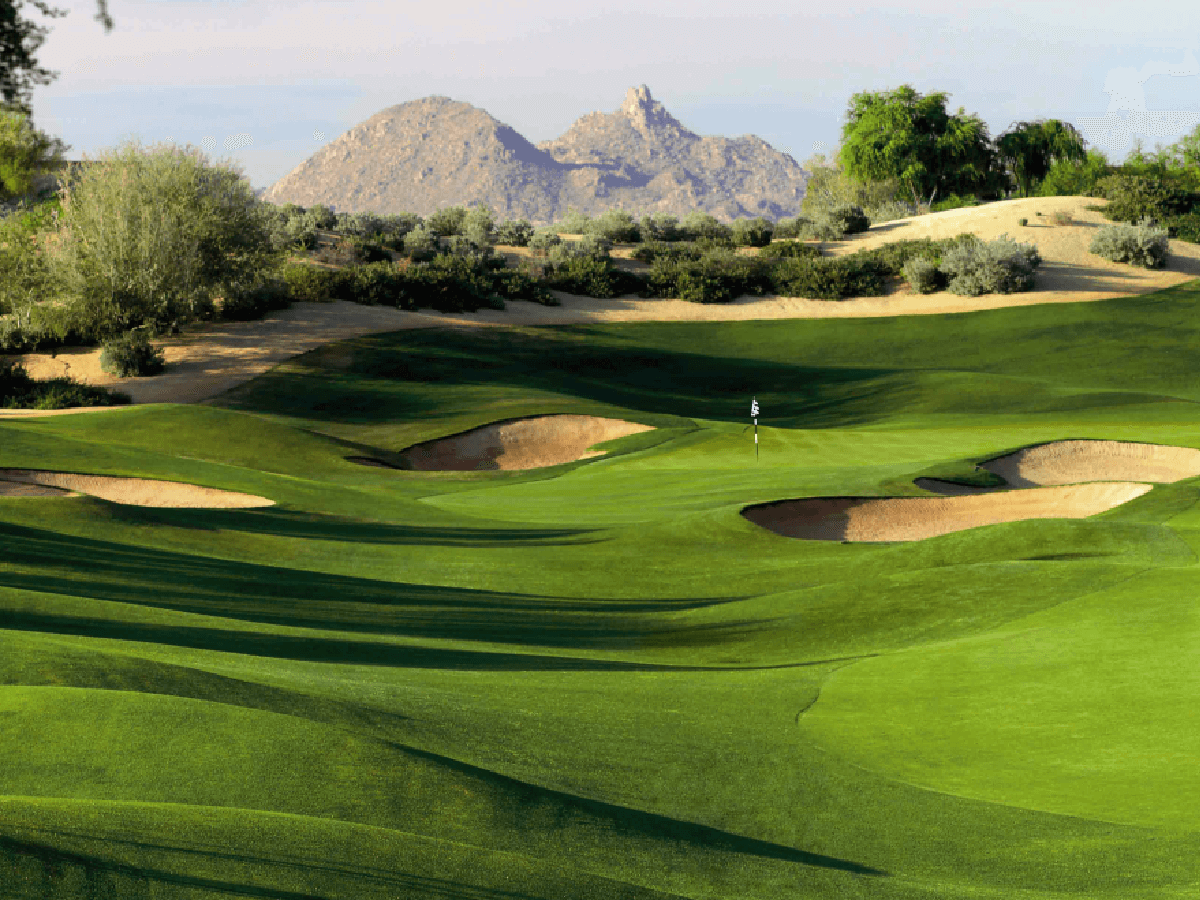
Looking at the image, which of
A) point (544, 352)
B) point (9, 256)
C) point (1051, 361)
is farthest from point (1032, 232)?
point (9, 256)

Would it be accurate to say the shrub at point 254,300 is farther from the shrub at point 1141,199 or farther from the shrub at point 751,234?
the shrub at point 1141,199

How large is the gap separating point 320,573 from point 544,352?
88.6 feet

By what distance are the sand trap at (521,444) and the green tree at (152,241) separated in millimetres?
11993

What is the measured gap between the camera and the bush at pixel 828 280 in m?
50.7

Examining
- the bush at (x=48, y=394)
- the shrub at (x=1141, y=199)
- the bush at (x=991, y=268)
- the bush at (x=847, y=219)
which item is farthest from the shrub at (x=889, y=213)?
the bush at (x=48, y=394)

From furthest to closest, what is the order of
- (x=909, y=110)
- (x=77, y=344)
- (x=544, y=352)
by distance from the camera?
(x=909, y=110), (x=544, y=352), (x=77, y=344)

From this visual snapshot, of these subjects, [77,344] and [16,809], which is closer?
[16,809]

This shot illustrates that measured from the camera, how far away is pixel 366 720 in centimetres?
763

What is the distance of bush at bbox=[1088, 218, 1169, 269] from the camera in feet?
172

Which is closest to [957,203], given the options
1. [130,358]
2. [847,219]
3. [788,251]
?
[847,219]

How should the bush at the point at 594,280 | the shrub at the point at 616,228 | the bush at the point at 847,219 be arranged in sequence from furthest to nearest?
1. the shrub at the point at 616,228
2. the bush at the point at 847,219
3. the bush at the point at 594,280

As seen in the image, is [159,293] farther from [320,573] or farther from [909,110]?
[909,110]

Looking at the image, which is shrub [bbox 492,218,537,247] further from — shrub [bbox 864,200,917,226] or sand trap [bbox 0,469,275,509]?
sand trap [bbox 0,469,275,509]

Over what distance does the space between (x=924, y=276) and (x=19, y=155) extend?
5307cm
